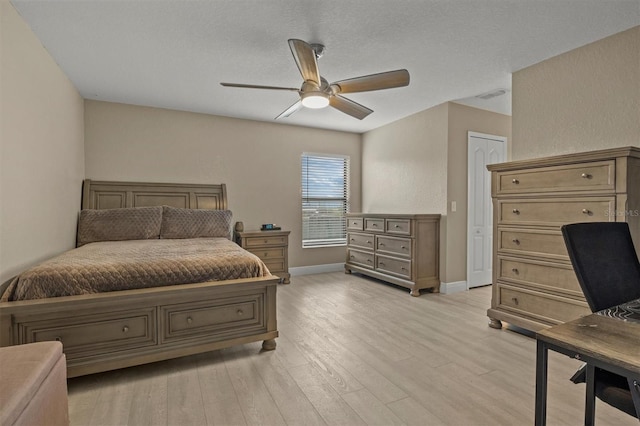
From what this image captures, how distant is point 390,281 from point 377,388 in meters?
2.52

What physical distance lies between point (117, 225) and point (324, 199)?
3.11 metres

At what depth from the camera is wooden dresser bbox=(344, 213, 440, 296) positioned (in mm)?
4078

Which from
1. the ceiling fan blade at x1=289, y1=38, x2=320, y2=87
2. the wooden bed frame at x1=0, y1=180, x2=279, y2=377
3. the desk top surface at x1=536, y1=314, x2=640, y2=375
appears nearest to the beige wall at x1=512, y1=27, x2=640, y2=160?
the ceiling fan blade at x1=289, y1=38, x2=320, y2=87

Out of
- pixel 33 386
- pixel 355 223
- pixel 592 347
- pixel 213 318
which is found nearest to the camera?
pixel 592 347

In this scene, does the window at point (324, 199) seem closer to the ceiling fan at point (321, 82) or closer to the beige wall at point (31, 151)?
the ceiling fan at point (321, 82)

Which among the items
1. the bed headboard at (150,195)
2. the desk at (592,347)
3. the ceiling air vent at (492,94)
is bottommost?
the desk at (592,347)

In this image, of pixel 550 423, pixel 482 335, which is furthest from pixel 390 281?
pixel 550 423

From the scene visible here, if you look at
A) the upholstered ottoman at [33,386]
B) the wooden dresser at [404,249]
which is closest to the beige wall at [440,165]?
the wooden dresser at [404,249]

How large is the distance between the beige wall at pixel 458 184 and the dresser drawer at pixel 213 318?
2.77 m

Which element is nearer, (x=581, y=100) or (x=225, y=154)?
(x=581, y=100)

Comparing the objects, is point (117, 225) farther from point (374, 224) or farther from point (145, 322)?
point (374, 224)

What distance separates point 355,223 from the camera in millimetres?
5188

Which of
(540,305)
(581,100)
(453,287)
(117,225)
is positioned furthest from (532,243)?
(117,225)

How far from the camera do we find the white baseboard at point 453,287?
13.6 ft
